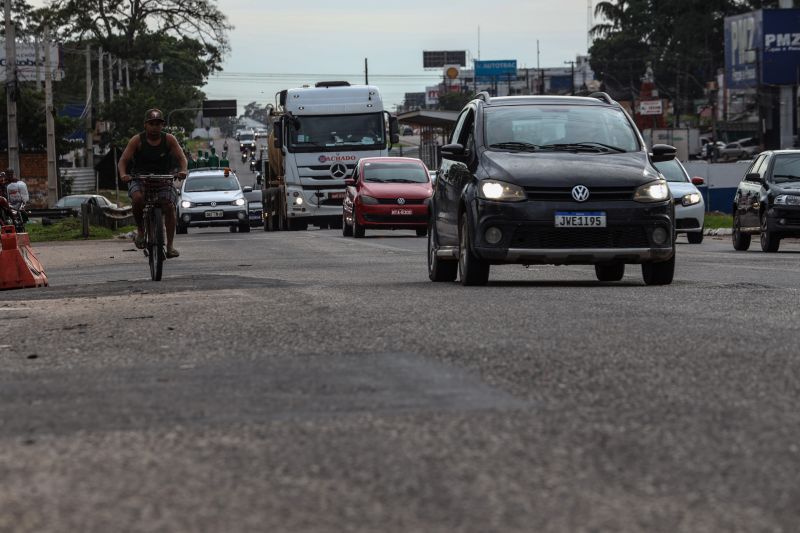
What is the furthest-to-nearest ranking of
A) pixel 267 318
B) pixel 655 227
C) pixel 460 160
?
pixel 460 160 < pixel 655 227 < pixel 267 318

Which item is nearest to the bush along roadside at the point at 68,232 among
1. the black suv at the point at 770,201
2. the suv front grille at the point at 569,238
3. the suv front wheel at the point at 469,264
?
the black suv at the point at 770,201

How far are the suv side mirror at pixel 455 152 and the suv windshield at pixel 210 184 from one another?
95.4 feet

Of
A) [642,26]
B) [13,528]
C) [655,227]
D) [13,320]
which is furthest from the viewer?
[642,26]

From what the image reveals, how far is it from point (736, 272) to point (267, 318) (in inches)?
312

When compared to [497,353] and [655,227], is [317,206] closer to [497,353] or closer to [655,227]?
[655,227]

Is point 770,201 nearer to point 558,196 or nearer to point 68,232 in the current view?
point 558,196

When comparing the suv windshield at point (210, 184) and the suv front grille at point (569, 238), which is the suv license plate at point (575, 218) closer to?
the suv front grille at point (569, 238)

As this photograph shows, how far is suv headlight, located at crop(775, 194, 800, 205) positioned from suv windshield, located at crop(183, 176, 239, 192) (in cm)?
2151

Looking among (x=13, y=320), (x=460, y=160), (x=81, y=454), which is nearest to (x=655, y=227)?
(x=460, y=160)

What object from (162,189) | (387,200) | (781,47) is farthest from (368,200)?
(781,47)

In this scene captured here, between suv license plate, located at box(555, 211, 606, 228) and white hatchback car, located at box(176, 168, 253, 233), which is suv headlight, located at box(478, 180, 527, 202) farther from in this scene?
white hatchback car, located at box(176, 168, 253, 233)

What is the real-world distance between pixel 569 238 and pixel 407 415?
25.5ft

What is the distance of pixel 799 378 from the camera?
22.5 feet

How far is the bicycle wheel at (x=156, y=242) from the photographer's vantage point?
16547 millimetres
